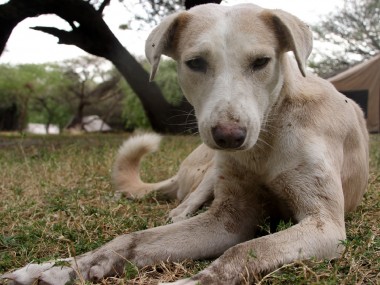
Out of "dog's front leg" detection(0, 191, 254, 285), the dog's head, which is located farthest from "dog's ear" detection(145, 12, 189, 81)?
"dog's front leg" detection(0, 191, 254, 285)

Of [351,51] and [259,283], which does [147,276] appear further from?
[351,51]

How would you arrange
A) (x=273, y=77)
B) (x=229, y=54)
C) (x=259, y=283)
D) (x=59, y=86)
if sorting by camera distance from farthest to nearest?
(x=59, y=86)
(x=273, y=77)
(x=229, y=54)
(x=259, y=283)

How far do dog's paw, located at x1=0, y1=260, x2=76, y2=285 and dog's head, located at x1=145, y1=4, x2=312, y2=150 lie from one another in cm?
72

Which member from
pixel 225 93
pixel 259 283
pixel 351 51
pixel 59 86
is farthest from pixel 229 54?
pixel 59 86

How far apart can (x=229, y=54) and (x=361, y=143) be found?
113 cm

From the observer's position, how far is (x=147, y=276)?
191 cm

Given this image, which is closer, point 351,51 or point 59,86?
point 351,51

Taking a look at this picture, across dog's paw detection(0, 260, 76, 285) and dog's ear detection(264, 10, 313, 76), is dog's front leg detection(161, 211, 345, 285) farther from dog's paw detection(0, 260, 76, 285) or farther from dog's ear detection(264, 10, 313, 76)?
dog's ear detection(264, 10, 313, 76)

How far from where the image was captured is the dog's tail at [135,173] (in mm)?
3654

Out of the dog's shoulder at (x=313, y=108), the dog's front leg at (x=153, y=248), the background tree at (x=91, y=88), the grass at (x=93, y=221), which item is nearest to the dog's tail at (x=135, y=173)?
the grass at (x=93, y=221)

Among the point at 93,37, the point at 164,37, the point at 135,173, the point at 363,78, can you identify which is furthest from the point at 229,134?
the point at 363,78

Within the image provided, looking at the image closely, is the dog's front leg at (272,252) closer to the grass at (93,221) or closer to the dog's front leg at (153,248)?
the grass at (93,221)

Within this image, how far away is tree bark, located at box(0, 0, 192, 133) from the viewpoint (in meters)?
7.58

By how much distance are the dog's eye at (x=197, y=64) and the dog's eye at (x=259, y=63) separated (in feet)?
0.68
